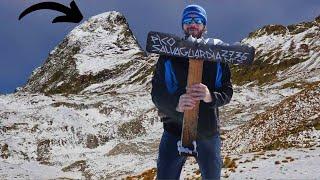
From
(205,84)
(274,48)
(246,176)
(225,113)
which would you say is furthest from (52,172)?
(274,48)

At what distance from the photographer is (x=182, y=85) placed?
6.78m

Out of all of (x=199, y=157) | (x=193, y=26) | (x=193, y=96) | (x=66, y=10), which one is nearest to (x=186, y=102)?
(x=193, y=96)

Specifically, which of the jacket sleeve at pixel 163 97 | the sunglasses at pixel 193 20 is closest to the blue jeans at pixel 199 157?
the jacket sleeve at pixel 163 97

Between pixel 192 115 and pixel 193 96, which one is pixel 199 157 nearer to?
pixel 192 115

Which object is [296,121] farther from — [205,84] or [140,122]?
[140,122]

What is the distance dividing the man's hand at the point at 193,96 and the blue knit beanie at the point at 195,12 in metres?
0.94

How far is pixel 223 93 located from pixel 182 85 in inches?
19.8

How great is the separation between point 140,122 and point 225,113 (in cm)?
1294

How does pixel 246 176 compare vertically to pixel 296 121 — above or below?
below

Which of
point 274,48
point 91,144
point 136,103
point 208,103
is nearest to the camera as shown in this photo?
point 208,103

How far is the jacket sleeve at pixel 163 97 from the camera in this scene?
668 cm

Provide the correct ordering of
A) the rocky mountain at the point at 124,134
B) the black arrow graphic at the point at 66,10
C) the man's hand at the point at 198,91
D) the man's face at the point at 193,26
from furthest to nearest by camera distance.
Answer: the rocky mountain at the point at 124,134, the black arrow graphic at the point at 66,10, the man's face at the point at 193,26, the man's hand at the point at 198,91

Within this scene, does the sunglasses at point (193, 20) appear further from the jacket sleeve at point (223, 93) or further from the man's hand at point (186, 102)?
the man's hand at point (186, 102)

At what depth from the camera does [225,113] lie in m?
84.1
